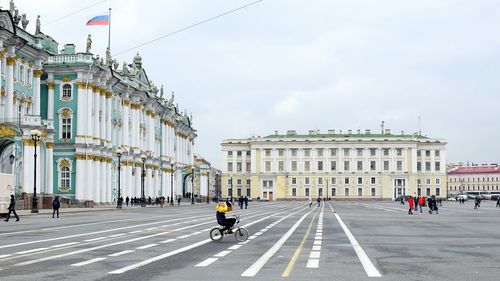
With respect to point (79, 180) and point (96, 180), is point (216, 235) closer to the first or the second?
point (79, 180)

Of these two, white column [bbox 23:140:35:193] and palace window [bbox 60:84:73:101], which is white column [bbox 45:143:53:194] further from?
white column [bbox 23:140:35:193]

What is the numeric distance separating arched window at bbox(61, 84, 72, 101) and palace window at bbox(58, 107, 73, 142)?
4.13ft

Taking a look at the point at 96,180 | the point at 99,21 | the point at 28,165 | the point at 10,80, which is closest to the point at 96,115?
the point at 96,180

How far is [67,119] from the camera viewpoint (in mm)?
75188

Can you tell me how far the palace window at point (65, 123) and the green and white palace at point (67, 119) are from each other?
109 millimetres

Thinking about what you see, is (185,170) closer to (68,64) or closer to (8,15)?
(68,64)

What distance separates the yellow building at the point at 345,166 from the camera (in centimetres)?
19438

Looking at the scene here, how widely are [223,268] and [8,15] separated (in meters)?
51.2

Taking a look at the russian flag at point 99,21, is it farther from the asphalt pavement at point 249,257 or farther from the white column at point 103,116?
the asphalt pavement at point 249,257

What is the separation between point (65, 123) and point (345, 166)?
13139cm

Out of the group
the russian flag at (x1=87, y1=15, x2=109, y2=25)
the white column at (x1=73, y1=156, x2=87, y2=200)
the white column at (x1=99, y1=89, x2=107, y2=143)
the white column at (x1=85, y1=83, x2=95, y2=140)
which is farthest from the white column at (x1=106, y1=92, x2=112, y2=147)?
the russian flag at (x1=87, y1=15, x2=109, y2=25)

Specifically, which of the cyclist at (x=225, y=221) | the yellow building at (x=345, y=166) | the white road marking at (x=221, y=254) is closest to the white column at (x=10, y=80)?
the cyclist at (x=225, y=221)

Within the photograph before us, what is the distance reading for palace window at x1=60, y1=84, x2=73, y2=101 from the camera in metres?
75.4

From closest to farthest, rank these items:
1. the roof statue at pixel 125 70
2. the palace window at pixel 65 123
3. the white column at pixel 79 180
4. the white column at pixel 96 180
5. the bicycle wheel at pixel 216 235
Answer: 1. the bicycle wheel at pixel 216 235
2. the white column at pixel 79 180
3. the palace window at pixel 65 123
4. the white column at pixel 96 180
5. the roof statue at pixel 125 70
